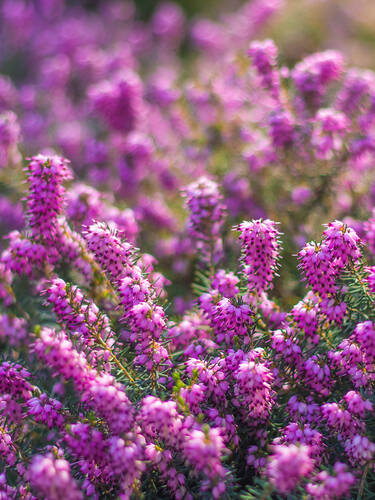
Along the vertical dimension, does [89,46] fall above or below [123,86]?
above

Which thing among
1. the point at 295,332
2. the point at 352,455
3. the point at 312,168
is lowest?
the point at 352,455

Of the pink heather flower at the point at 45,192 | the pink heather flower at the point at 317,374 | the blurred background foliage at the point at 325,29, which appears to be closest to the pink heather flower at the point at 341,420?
the pink heather flower at the point at 317,374

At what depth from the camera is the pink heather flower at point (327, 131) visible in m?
3.57

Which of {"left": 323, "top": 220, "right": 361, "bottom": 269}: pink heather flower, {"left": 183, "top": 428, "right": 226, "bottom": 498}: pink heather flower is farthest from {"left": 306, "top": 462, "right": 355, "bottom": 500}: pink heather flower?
{"left": 323, "top": 220, "right": 361, "bottom": 269}: pink heather flower

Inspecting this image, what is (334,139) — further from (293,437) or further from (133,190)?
(293,437)

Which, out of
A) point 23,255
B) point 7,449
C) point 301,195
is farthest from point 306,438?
point 301,195

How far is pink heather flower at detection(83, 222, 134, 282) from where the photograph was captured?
235cm

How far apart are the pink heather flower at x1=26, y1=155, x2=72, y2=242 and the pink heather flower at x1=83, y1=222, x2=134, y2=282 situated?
401 mm

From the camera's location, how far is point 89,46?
25.2 feet

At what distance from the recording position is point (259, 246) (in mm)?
2322

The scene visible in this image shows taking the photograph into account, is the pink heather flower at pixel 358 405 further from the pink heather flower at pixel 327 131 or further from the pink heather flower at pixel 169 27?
the pink heather flower at pixel 169 27

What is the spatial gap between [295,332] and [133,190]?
294 centimetres

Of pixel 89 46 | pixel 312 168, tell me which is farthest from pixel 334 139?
pixel 89 46

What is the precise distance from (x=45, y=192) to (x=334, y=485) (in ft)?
6.53
